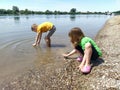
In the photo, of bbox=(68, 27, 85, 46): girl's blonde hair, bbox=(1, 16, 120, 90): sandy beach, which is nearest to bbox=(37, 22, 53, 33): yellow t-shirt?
bbox=(1, 16, 120, 90): sandy beach

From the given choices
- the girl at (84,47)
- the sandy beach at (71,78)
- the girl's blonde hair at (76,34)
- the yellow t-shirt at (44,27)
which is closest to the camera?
the sandy beach at (71,78)

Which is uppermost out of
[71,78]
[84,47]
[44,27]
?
[44,27]

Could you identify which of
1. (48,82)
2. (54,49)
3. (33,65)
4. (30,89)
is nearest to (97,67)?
(48,82)

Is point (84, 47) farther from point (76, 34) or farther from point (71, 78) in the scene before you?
point (71, 78)

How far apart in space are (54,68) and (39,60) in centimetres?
175

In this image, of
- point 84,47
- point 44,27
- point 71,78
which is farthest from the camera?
point 44,27

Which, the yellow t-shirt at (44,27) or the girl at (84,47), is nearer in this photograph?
the girl at (84,47)

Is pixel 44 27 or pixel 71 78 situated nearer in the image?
pixel 71 78

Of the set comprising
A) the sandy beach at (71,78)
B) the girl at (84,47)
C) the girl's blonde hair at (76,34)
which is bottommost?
the sandy beach at (71,78)

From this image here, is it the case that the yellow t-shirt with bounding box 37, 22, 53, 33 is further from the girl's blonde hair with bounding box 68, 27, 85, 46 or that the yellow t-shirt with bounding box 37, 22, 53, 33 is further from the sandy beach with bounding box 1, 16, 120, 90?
the girl's blonde hair with bounding box 68, 27, 85, 46

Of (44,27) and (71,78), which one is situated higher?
(44,27)

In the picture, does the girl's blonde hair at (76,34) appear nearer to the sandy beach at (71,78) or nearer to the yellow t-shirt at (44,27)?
the sandy beach at (71,78)

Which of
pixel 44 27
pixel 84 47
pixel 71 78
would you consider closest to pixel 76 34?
pixel 84 47

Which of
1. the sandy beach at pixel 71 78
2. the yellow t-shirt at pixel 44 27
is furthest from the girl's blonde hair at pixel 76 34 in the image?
the yellow t-shirt at pixel 44 27
